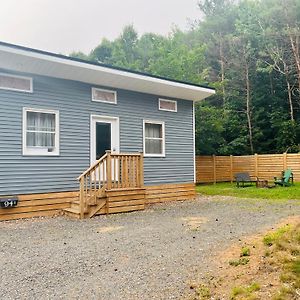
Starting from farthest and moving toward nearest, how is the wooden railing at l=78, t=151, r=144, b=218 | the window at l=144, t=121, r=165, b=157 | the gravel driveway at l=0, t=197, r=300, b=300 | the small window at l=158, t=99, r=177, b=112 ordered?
the small window at l=158, t=99, r=177, b=112 < the window at l=144, t=121, r=165, b=157 < the wooden railing at l=78, t=151, r=144, b=218 < the gravel driveway at l=0, t=197, r=300, b=300

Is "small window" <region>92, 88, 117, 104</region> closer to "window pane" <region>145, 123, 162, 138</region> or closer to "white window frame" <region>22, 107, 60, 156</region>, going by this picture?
"white window frame" <region>22, 107, 60, 156</region>

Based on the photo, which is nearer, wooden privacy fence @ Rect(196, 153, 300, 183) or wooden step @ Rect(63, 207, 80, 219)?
wooden step @ Rect(63, 207, 80, 219)

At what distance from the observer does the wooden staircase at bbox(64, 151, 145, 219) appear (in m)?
7.62

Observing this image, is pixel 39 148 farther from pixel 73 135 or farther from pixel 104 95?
pixel 104 95

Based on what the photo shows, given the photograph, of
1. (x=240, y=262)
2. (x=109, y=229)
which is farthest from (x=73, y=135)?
(x=240, y=262)

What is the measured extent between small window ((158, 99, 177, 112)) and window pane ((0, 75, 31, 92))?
418 cm

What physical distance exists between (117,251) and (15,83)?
16.5 feet

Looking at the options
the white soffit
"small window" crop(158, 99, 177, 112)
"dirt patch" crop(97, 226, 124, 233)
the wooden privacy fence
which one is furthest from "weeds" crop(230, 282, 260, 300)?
the wooden privacy fence

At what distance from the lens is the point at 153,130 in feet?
34.2

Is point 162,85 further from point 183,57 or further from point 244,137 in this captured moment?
point 244,137

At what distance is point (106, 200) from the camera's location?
789 cm

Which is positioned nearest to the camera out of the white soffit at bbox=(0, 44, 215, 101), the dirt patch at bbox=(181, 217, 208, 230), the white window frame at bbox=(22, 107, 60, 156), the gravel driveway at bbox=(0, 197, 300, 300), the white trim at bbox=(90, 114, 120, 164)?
the gravel driveway at bbox=(0, 197, 300, 300)

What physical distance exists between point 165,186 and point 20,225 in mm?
4804

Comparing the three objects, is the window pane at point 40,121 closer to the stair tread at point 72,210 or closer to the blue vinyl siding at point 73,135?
the blue vinyl siding at point 73,135
